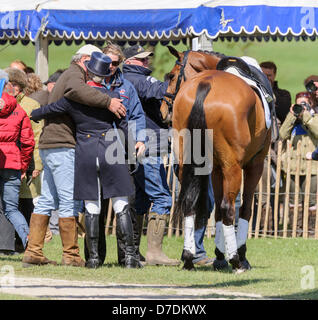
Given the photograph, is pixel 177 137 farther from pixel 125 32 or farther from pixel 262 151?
pixel 125 32

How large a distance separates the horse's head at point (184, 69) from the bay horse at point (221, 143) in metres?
0.14

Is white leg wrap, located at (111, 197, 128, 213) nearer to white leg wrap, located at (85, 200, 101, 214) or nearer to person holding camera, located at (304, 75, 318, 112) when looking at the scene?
white leg wrap, located at (85, 200, 101, 214)

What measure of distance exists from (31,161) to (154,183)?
6.59 feet

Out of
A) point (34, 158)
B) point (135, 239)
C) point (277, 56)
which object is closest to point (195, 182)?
point (135, 239)

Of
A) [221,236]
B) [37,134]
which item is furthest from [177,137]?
[37,134]

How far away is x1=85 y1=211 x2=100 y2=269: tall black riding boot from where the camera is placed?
927cm

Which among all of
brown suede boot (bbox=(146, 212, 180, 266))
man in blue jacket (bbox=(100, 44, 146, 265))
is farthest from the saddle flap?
brown suede boot (bbox=(146, 212, 180, 266))

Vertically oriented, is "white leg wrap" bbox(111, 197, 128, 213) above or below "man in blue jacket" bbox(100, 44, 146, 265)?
below

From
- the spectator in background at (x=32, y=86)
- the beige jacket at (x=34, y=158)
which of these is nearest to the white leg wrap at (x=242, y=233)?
the beige jacket at (x=34, y=158)

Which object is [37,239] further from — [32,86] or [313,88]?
[313,88]

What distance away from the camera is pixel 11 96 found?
10.5 meters

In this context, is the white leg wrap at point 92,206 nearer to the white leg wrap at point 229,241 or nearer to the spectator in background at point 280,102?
the white leg wrap at point 229,241

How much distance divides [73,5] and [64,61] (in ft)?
85.0

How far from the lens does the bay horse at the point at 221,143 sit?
8.91m
